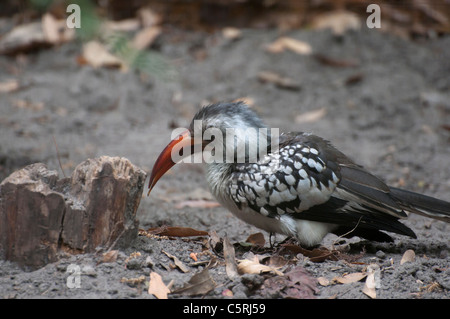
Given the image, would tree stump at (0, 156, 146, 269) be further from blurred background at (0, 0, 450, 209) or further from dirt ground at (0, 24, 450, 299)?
blurred background at (0, 0, 450, 209)

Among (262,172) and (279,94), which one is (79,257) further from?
(279,94)

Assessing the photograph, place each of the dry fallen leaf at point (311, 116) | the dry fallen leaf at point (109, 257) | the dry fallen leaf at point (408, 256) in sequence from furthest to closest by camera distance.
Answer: the dry fallen leaf at point (311, 116), the dry fallen leaf at point (408, 256), the dry fallen leaf at point (109, 257)

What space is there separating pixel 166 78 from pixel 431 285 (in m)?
5.28

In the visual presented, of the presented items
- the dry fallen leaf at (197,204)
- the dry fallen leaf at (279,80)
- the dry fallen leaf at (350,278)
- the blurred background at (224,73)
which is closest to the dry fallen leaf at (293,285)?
the dry fallen leaf at (350,278)

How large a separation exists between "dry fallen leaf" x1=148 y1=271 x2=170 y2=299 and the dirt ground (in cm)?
60

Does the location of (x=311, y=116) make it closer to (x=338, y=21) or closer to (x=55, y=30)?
(x=338, y=21)

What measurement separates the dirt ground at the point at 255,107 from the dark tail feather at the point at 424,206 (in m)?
0.23

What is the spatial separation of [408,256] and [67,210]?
7.09ft

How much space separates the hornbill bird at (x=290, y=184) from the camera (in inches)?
155

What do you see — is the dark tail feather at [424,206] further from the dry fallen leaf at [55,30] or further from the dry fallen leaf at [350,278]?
the dry fallen leaf at [55,30]

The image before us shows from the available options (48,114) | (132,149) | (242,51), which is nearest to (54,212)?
(132,149)

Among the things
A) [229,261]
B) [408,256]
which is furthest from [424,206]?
[229,261]

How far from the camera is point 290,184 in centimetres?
392

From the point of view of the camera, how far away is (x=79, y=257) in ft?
10.8
